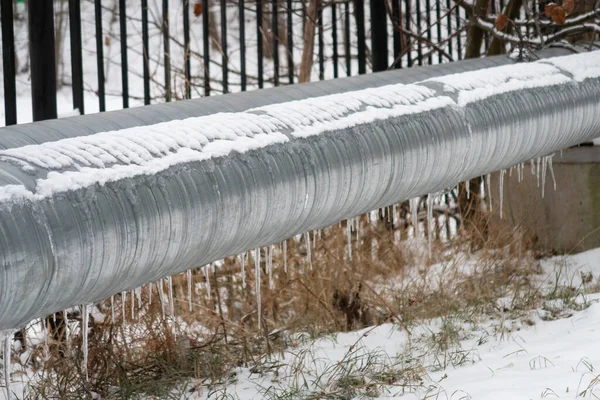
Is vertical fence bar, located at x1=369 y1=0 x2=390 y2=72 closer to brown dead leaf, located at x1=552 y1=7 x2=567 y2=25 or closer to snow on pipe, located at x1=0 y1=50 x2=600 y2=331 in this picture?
brown dead leaf, located at x1=552 y1=7 x2=567 y2=25

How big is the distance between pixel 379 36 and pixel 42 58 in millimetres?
2358

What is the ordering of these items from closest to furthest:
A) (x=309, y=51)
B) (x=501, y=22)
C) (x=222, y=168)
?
(x=222, y=168) < (x=501, y=22) < (x=309, y=51)

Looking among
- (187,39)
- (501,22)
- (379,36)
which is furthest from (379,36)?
(187,39)

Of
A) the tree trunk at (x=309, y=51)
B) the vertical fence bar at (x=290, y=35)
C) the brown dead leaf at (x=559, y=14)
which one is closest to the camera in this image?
the brown dead leaf at (x=559, y=14)

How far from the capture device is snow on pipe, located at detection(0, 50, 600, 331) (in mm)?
1711

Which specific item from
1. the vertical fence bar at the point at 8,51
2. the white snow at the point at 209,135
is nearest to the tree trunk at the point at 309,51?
the vertical fence bar at the point at 8,51

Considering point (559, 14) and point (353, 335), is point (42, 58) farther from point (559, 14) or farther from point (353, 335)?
point (559, 14)

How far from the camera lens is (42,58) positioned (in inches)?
137

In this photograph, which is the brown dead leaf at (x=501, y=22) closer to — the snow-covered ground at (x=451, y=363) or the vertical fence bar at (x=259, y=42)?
the vertical fence bar at (x=259, y=42)

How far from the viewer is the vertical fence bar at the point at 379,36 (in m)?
5.15

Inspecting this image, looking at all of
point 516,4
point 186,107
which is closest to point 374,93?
point 186,107

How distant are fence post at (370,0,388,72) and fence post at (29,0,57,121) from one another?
7.29 ft

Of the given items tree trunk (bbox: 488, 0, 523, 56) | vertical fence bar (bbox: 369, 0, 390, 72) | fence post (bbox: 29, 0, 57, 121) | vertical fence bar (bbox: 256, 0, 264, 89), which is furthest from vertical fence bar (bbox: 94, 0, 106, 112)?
tree trunk (bbox: 488, 0, 523, 56)

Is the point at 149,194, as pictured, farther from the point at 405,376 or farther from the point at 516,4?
the point at 516,4
